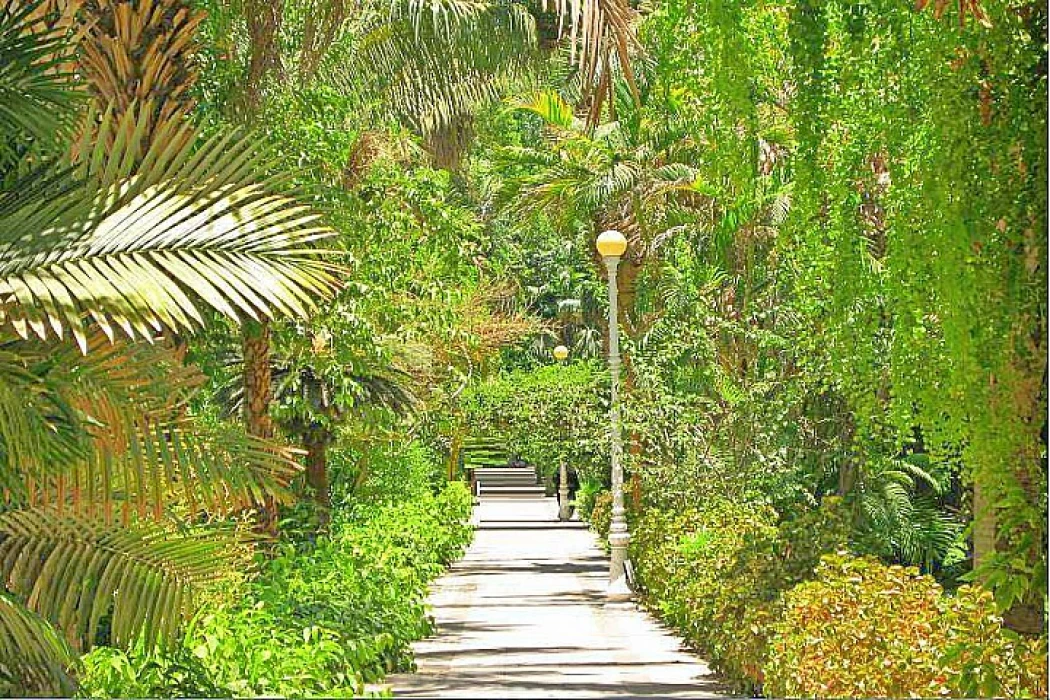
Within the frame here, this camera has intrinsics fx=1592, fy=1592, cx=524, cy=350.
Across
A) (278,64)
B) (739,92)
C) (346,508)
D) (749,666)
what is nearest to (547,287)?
(346,508)

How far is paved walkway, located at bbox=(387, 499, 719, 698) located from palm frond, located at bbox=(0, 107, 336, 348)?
5731mm

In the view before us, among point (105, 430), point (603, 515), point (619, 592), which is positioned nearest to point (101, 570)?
point (105, 430)

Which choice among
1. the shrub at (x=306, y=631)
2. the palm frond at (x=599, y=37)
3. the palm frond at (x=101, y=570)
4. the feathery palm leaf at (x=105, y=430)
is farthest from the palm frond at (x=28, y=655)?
the palm frond at (x=599, y=37)

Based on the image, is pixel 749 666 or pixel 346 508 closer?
pixel 749 666

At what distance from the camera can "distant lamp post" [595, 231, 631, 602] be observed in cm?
2133

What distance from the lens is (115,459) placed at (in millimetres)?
6992

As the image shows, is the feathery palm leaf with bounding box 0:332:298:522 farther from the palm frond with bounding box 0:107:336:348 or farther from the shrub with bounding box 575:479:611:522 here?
the shrub with bounding box 575:479:611:522

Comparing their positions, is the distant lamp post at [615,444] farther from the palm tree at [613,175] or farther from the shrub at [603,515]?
the shrub at [603,515]

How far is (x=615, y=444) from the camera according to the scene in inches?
867

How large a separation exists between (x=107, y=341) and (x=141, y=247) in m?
0.75

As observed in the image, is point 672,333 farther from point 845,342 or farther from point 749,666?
point 845,342

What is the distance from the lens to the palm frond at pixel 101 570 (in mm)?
7523

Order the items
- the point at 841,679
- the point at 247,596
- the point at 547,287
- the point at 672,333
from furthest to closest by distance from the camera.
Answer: the point at 547,287, the point at 672,333, the point at 247,596, the point at 841,679

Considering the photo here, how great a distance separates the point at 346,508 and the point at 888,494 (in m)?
9.52
